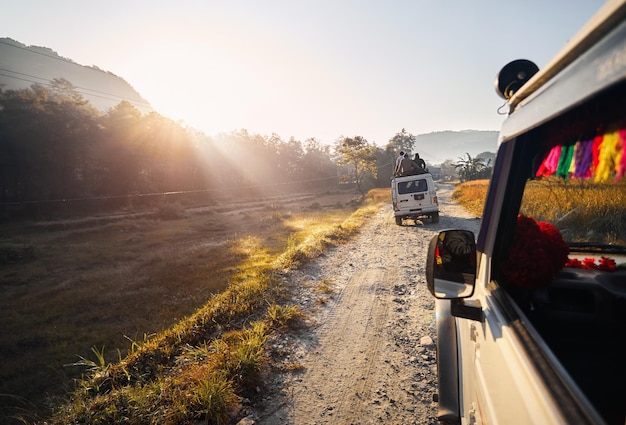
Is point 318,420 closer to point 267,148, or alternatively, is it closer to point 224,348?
point 224,348

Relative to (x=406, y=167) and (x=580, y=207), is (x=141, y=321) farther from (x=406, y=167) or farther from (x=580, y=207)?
(x=406, y=167)

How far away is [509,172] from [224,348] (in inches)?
150

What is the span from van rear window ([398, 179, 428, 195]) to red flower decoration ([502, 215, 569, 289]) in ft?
36.3

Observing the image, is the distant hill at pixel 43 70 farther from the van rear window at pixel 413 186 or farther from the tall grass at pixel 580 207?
the tall grass at pixel 580 207

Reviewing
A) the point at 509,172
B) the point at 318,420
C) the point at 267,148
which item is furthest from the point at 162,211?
the point at 267,148

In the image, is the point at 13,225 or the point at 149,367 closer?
the point at 149,367

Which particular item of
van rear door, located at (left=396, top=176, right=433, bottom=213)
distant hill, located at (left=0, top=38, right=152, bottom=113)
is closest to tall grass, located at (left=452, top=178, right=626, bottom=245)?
van rear door, located at (left=396, top=176, right=433, bottom=213)

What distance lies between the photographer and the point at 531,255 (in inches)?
54.2

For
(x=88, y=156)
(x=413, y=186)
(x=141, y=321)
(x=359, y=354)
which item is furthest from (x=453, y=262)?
(x=88, y=156)

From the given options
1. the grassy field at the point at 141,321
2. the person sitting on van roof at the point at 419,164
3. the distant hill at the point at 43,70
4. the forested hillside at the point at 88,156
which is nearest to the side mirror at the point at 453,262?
the grassy field at the point at 141,321

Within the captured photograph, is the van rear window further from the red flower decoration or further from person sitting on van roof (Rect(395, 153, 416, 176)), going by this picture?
the red flower decoration

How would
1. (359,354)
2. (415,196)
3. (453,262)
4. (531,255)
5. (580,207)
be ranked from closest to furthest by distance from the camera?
(580,207) < (531,255) < (453,262) < (359,354) < (415,196)

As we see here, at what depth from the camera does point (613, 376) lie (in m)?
1.08

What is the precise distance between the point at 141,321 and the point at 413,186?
10.7 meters
